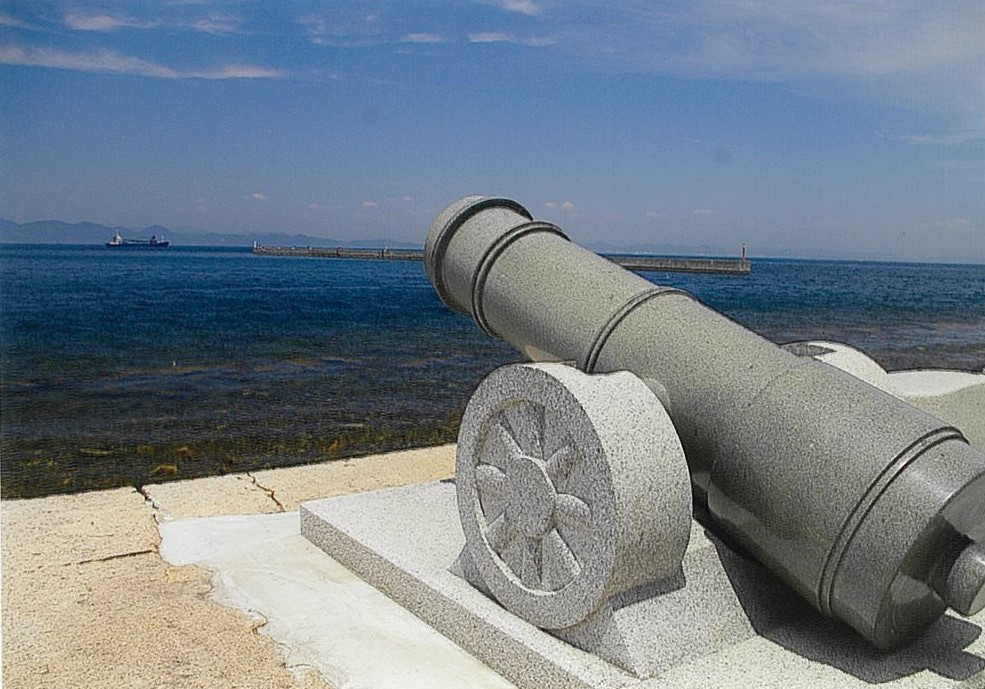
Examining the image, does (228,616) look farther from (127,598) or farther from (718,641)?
(718,641)

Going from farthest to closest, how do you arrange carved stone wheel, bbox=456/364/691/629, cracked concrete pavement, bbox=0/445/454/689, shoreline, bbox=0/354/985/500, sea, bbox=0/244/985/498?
sea, bbox=0/244/985/498
shoreline, bbox=0/354/985/500
cracked concrete pavement, bbox=0/445/454/689
carved stone wheel, bbox=456/364/691/629

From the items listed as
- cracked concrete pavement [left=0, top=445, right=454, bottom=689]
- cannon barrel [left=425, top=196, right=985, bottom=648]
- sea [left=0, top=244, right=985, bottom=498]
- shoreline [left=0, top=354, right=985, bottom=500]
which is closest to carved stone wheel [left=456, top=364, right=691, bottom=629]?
cannon barrel [left=425, top=196, right=985, bottom=648]

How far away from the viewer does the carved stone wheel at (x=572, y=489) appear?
3672mm

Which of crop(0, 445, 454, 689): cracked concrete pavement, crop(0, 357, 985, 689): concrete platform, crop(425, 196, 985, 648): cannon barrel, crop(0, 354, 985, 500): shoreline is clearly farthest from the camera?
crop(0, 354, 985, 500): shoreline

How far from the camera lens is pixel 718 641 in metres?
3.92

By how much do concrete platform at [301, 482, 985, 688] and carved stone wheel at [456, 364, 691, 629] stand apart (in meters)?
0.14

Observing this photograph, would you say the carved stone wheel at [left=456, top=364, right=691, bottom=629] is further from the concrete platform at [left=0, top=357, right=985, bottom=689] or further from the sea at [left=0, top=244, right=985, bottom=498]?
the sea at [left=0, top=244, right=985, bottom=498]

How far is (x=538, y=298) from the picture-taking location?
15.9ft

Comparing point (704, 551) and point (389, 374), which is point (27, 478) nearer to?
point (704, 551)

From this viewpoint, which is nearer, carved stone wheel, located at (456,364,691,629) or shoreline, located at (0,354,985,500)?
carved stone wheel, located at (456,364,691,629)

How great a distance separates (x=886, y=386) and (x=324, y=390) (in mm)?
11998

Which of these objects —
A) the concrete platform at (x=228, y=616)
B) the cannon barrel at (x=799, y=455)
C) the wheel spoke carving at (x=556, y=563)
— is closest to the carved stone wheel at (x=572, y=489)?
the wheel spoke carving at (x=556, y=563)

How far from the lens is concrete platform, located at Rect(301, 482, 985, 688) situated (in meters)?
3.69

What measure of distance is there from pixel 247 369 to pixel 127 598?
15.6m
